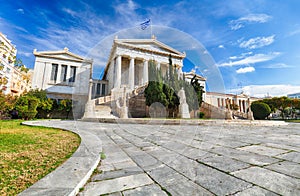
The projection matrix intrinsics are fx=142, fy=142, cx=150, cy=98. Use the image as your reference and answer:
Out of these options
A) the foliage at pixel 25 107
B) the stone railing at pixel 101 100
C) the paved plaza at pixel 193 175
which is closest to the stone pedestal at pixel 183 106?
the stone railing at pixel 101 100

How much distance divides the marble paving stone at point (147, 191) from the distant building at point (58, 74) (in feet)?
91.5

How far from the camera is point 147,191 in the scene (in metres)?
1.44

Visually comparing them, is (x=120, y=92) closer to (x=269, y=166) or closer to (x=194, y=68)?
(x=194, y=68)

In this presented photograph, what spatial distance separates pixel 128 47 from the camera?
28531 mm

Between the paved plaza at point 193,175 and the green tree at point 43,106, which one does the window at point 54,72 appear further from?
the paved plaza at point 193,175

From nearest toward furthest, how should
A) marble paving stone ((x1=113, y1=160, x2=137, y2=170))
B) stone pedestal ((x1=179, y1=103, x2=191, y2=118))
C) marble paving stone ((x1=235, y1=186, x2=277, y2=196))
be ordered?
1. marble paving stone ((x1=235, y1=186, x2=277, y2=196))
2. marble paving stone ((x1=113, y1=160, x2=137, y2=170))
3. stone pedestal ((x1=179, y1=103, x2=191, y2=118))

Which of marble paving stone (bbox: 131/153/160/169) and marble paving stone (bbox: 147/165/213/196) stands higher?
marble paving stone (bbox: 147/165/213/196)

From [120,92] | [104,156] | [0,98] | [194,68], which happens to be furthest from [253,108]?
[0,98]

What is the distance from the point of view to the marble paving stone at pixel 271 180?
4.58ft

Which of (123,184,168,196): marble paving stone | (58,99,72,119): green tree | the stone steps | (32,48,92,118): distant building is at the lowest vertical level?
(123,184,168,196): marble paving stone

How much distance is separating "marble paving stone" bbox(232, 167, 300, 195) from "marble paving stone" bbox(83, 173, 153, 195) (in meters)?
1.19

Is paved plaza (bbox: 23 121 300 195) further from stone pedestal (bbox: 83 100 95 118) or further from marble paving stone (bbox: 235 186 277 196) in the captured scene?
stone pedestal (bbox: 83 100 95 118)

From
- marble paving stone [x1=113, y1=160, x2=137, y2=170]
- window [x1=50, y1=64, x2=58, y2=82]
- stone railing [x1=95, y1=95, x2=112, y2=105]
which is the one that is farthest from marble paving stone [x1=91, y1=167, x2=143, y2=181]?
window [x1=50, y1=64, x2=58, y2=82]

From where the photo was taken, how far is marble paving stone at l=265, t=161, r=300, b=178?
1.78m
